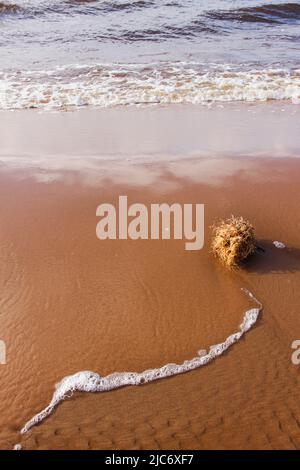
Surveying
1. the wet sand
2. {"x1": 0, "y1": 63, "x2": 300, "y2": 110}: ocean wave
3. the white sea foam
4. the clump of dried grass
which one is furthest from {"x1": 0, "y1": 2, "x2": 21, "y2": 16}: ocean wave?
the white sea foam

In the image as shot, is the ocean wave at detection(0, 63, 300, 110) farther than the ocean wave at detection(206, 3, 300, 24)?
No

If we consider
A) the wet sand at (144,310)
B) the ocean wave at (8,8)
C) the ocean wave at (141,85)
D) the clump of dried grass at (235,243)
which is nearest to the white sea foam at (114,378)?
the wet sand at (144,310)

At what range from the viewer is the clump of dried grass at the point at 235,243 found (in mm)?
4457

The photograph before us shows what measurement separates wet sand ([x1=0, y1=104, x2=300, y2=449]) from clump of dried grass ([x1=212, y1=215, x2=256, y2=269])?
160 millimetres

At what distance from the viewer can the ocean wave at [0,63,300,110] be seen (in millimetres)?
9228

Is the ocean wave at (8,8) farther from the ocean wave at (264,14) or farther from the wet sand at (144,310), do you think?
the wet sand at (144,310)

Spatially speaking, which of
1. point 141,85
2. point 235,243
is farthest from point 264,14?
point 235,243

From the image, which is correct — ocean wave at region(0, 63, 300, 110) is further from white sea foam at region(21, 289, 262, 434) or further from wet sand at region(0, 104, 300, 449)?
white sea foam at region(21, 289, 262, 434)

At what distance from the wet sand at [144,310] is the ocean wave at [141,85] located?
352 centimetres

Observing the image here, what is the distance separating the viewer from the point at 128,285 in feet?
14.3

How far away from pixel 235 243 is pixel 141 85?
6.93 metres

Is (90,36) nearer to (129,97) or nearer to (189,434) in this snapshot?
(129,97)

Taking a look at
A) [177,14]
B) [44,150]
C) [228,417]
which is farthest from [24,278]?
[177,14]
